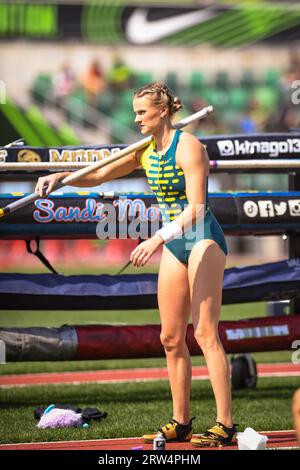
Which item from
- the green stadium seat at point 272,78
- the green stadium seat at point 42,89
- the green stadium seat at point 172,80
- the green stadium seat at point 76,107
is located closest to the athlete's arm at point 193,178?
the green stadium seat at point 76,107

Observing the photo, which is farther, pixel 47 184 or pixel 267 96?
pixel 267 96

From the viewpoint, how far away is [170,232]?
5949 mm

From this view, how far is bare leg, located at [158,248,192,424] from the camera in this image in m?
6.32

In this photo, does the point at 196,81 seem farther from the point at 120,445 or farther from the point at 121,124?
the point at 120,445

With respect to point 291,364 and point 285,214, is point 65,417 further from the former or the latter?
point 291,364

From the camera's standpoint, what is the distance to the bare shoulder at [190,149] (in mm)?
6105

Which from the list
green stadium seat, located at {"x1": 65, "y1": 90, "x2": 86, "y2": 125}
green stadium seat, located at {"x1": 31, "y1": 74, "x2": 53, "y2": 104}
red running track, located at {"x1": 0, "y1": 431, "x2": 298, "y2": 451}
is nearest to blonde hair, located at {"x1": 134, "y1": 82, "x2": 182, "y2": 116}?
red running track, located at {"x1": 0, "y1": 431, "x2": 298, "y2": 451}

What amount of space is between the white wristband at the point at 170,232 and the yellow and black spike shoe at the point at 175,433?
50.2 inches

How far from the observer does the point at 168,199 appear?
20.7 feet

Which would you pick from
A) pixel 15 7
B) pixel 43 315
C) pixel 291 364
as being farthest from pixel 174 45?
pixel 291 364

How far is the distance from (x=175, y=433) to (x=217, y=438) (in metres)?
0.39

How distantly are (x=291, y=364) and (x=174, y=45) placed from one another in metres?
28.6

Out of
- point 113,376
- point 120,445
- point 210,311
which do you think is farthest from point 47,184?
point 113,376

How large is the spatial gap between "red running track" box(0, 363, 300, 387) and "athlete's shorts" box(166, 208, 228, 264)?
3681 millimetres
